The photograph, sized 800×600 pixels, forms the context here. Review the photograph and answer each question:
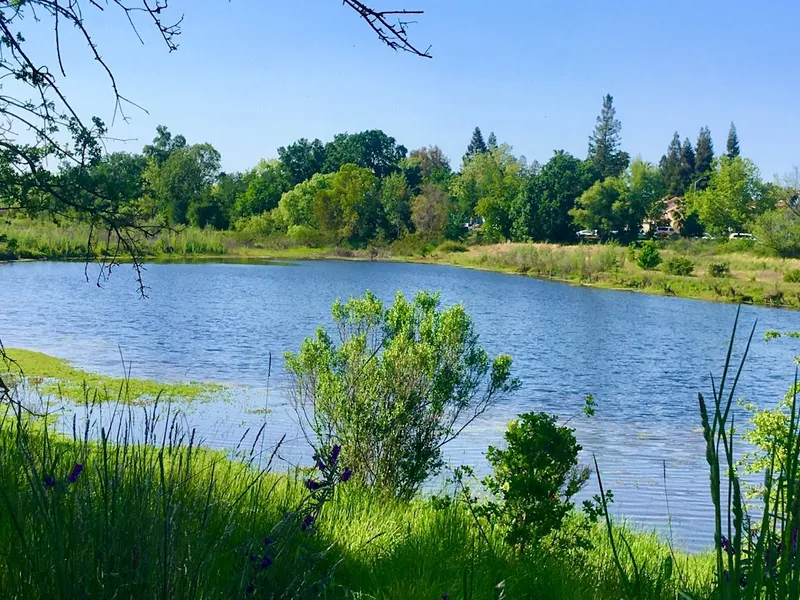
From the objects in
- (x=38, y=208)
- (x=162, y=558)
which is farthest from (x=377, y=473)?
(x=162, y=558)

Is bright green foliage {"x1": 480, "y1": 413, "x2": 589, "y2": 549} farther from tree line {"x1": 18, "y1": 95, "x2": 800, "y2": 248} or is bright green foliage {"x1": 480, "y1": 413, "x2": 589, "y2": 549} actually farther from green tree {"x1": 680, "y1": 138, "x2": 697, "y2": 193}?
green tree {"x1": 680, "y1": 138, "x2": 697, "y2": 193}

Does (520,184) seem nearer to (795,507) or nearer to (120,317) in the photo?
(120,317)

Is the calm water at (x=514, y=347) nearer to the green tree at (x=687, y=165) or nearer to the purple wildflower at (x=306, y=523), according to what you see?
the purple wildflower at (x=306, y=523)

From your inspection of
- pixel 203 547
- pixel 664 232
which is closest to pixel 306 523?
pixel 203 547

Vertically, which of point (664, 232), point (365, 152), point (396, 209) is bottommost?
point (664, 232)

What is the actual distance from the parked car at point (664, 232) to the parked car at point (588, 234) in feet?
14.9

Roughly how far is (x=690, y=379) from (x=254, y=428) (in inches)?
432

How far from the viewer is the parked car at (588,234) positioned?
66.0 m

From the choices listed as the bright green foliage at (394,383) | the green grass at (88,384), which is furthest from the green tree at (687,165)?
the bright green foliage at (394,383)

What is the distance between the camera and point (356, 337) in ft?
24.4

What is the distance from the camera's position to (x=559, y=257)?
167 ft

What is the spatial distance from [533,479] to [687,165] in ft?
280

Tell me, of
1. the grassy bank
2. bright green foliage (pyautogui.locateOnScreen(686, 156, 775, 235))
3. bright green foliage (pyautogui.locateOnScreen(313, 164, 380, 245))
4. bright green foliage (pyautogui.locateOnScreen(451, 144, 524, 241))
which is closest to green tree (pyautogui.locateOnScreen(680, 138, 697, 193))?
bright green foliage (pyautogui.locateOnScreen(451, 144, 524, 241))

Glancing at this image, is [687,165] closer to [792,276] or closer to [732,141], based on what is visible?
[732,141]
